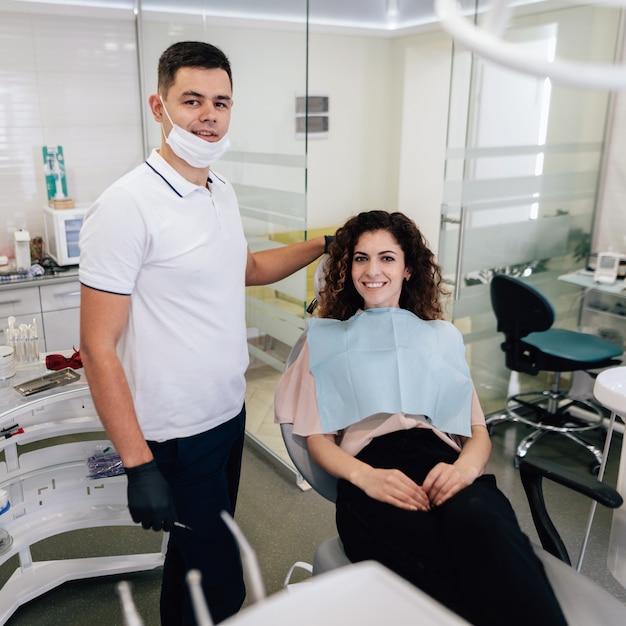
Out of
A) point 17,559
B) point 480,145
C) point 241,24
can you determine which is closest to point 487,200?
point 480,145

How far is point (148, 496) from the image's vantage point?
144cm

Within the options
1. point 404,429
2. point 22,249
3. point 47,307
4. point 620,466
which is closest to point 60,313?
point 47,307

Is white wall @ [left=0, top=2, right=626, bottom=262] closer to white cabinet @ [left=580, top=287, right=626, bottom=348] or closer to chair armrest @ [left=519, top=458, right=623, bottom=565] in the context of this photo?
white cabinet @ [left=580, top=287, right=626, bottom=348]

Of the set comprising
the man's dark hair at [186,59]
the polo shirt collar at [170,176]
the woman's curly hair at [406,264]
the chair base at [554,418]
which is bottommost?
the chair base at [554,418]

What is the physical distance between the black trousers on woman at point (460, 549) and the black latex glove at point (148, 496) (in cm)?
44

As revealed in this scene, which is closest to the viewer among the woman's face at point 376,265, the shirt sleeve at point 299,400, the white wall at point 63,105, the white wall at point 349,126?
the shirt sleeve at point 299,400

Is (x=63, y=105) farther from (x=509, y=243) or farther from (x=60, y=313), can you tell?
(x=509, y=243)

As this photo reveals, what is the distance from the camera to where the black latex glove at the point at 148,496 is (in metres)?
1.45

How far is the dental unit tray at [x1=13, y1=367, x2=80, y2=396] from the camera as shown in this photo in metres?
1.93

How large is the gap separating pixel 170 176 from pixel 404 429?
91 centimetres

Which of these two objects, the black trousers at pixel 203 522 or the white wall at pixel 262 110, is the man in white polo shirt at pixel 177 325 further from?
the white wall at pixel 262 110

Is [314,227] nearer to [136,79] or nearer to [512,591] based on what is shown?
[136,79]

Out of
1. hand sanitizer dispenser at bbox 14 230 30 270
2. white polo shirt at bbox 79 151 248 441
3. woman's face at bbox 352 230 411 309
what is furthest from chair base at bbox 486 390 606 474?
hand sanitizer dispenser at bbox 14 230 30 270

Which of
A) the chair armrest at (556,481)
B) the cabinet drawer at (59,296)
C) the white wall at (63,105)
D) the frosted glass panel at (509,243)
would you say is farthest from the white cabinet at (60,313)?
the chair armrest at (556,481)
